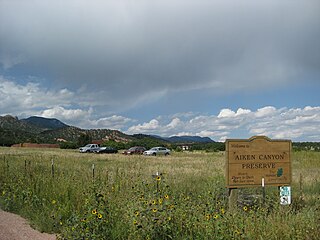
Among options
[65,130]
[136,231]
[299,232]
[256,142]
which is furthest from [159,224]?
[65,130]

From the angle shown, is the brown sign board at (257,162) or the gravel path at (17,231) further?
the brown sign board at (257,162)

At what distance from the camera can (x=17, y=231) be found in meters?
6.36

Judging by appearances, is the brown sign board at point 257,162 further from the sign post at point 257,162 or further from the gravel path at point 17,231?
the gravel path at point 17,231

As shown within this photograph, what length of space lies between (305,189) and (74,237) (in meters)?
9.18

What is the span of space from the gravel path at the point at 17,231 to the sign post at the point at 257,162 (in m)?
4.00

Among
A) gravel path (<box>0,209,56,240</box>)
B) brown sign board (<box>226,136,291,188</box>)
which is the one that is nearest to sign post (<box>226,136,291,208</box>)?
brown sign board (<box>226,136,291,188</box>)

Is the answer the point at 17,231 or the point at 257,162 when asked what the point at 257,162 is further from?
the point at 17,231

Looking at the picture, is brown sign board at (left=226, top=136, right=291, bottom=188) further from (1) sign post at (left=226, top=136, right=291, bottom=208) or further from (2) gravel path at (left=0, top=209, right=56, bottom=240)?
(2) gravel path at (left=0, top=209, right=56, bottom=240)

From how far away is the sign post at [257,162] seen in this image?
8.30 meters

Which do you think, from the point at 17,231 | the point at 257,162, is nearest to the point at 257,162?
the point at 257,162

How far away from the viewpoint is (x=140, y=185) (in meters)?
7.86

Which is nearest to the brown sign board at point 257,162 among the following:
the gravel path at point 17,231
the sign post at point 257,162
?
the sign post at point 257,162

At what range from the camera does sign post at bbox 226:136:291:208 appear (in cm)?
830

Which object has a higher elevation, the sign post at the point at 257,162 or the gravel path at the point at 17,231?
the sign post at the point at 257,162
